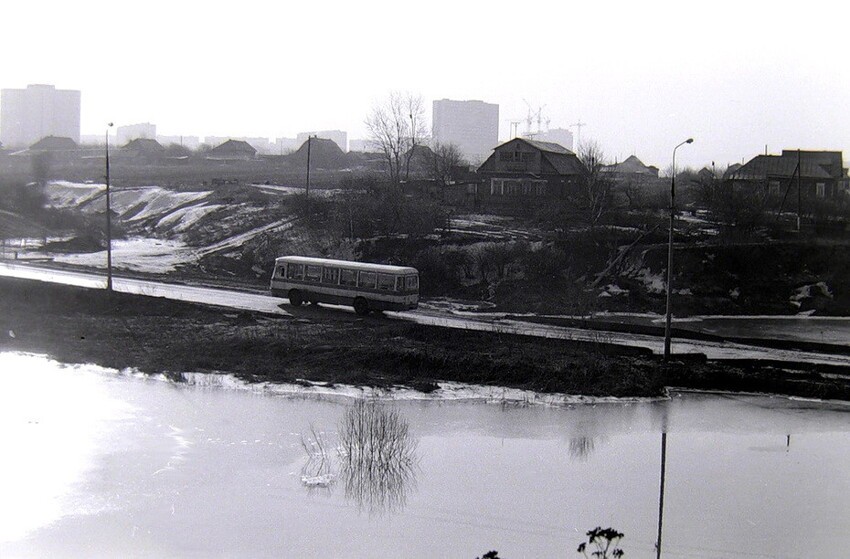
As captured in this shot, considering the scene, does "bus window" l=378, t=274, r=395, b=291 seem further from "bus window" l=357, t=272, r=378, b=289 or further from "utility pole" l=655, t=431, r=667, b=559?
"utility pole" l=655, t=431, r=667, b=559

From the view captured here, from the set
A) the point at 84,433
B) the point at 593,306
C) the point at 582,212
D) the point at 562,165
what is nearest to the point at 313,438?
the point at 84,433

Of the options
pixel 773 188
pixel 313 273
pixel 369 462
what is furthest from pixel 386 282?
pixel 773 188

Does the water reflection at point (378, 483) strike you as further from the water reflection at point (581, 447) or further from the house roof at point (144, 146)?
the house roof at point (144, 146)

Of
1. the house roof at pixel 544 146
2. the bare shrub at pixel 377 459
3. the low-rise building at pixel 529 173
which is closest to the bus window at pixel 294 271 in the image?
the bare shrub at pixel 377 459

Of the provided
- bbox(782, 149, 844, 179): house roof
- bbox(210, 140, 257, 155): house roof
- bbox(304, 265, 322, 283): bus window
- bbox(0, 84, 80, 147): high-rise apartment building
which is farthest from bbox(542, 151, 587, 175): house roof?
bbox(0, 84, 80, 147): high-rise apartment building

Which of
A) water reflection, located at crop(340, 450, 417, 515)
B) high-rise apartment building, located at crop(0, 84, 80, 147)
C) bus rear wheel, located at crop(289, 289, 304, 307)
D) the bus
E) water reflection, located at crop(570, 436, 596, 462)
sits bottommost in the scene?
water reflection, located at crop(340, 450, 417, 515)

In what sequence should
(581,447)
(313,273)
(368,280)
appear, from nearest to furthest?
(581,447) → (368,280) → (313,273)

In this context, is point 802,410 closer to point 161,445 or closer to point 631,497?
point 631,497

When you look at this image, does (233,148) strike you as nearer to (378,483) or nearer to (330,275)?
(330,275)
